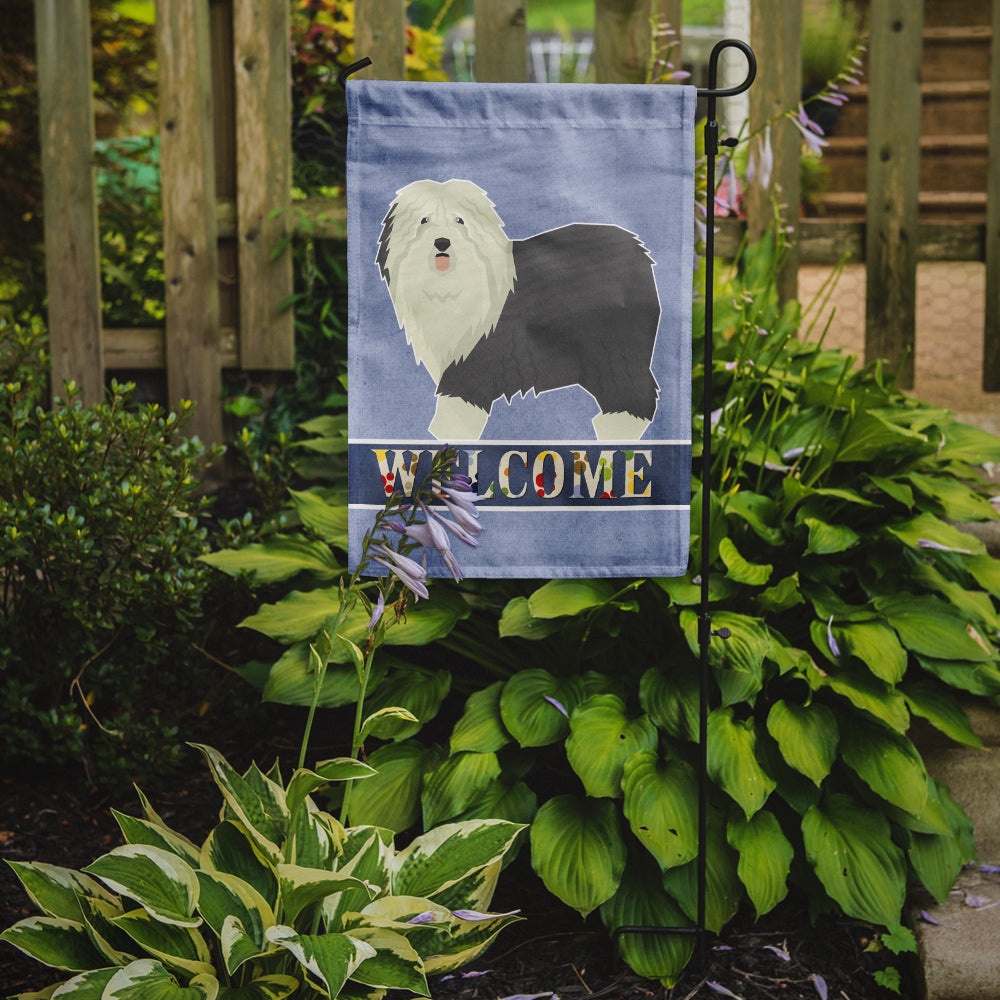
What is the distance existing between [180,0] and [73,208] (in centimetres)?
72

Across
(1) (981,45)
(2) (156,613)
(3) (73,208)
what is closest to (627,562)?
(2) (156,613)

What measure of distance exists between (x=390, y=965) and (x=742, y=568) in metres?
1.02

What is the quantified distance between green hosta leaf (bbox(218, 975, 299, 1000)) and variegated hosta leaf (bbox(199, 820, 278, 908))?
17 centimetres

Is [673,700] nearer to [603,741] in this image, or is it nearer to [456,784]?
[603,741]

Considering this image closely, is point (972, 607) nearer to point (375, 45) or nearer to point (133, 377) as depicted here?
point (375, 45)

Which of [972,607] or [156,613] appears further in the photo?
[156,613]

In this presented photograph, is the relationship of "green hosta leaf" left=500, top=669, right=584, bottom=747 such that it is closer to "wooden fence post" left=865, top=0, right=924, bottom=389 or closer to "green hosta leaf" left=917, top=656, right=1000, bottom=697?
"green hosta leaf" left=917, top=656, right=1000, bottom=697

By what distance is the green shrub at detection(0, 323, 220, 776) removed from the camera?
2201mm

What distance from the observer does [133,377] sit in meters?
3.41

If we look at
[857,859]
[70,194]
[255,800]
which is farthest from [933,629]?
[70,194]

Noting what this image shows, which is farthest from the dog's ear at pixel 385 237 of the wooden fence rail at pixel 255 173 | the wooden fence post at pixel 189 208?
the wooden fence post at pixel 189 208

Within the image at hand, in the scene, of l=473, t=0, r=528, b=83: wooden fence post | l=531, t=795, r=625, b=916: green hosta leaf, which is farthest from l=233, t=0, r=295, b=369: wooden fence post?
l=531, t=795, r=625, b=916: green hosta leaf

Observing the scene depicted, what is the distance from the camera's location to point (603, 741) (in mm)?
1927

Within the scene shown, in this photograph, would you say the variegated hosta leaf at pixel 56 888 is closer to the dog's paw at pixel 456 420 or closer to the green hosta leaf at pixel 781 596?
the dog's paw at pixel 456 420
